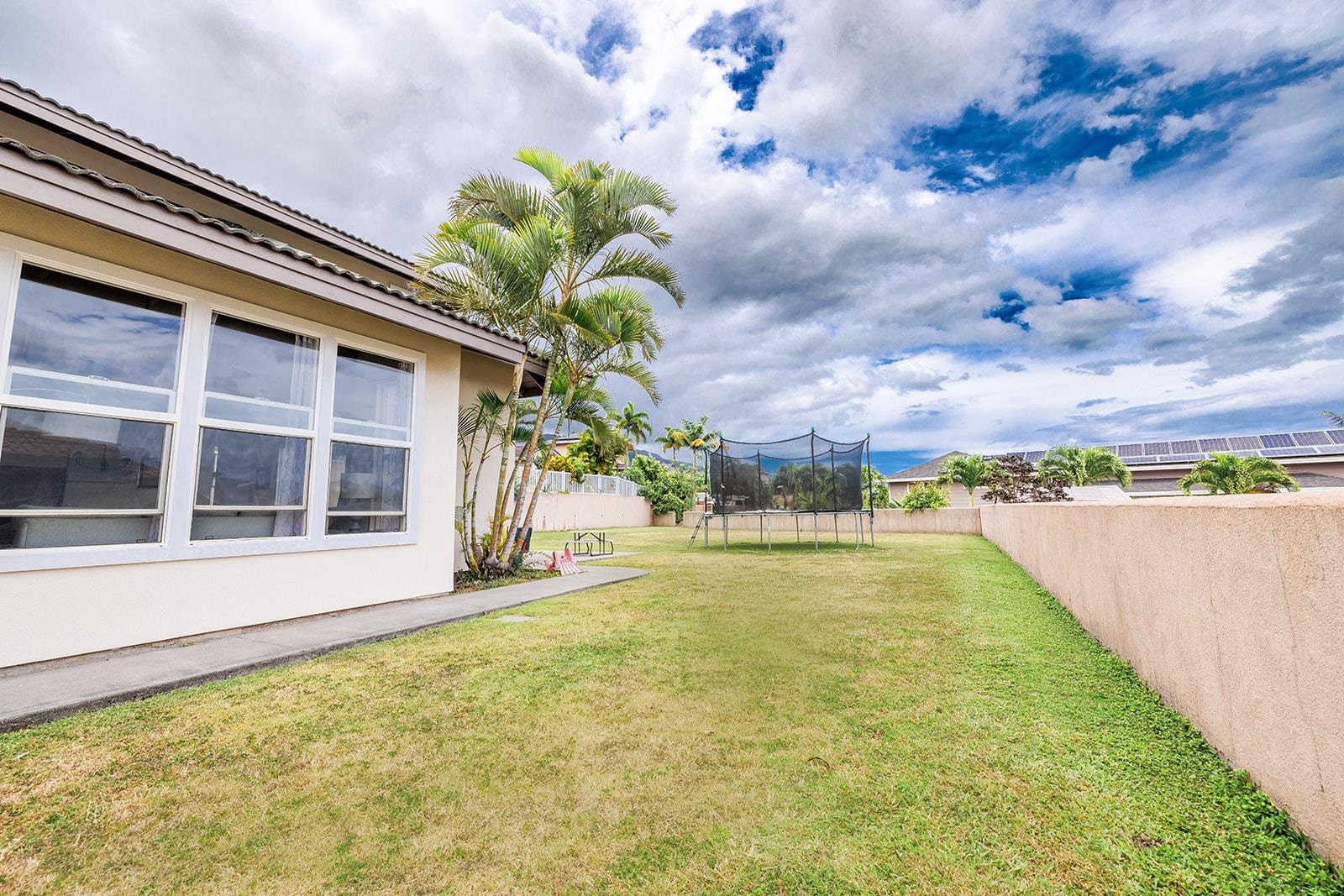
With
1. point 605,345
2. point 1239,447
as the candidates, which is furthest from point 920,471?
point 605,345

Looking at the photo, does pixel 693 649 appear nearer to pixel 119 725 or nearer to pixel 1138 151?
pixel 119 725

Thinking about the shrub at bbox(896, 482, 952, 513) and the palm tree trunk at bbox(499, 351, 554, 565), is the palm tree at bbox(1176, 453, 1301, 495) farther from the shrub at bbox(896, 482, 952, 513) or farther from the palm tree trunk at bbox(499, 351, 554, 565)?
the palm tree trunk at bbox(499, 351, 554, 565)

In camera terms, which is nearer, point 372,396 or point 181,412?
point 181,412

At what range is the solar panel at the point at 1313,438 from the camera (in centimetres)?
3083

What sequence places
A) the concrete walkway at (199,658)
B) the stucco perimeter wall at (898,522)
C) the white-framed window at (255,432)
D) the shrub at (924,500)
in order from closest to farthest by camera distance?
the concrete walkway at (199,658)
the white-framed window at (255,432)
the stucco perimeter wall at (898,522)
the shrub at (924,500)

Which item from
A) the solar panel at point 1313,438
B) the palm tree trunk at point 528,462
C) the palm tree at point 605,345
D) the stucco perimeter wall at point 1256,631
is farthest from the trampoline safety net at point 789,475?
the solar panel at point 1313,438

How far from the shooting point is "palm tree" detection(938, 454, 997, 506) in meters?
26.4

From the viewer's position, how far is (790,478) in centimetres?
1338

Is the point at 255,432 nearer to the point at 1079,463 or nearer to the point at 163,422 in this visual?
the point at 163,422

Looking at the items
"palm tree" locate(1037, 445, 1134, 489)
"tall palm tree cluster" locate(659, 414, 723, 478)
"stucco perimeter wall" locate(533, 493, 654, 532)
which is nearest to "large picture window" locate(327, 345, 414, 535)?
"stucco perimeter wall" locate(533, 493, 654, 532)

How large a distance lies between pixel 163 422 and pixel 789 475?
11.7m

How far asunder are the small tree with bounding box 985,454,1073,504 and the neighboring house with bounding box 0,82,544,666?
18.9 metres

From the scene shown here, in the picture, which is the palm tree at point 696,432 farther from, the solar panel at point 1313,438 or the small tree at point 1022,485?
the solar panel at point 1313,438

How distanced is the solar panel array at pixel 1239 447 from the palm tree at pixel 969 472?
18.1 ft
